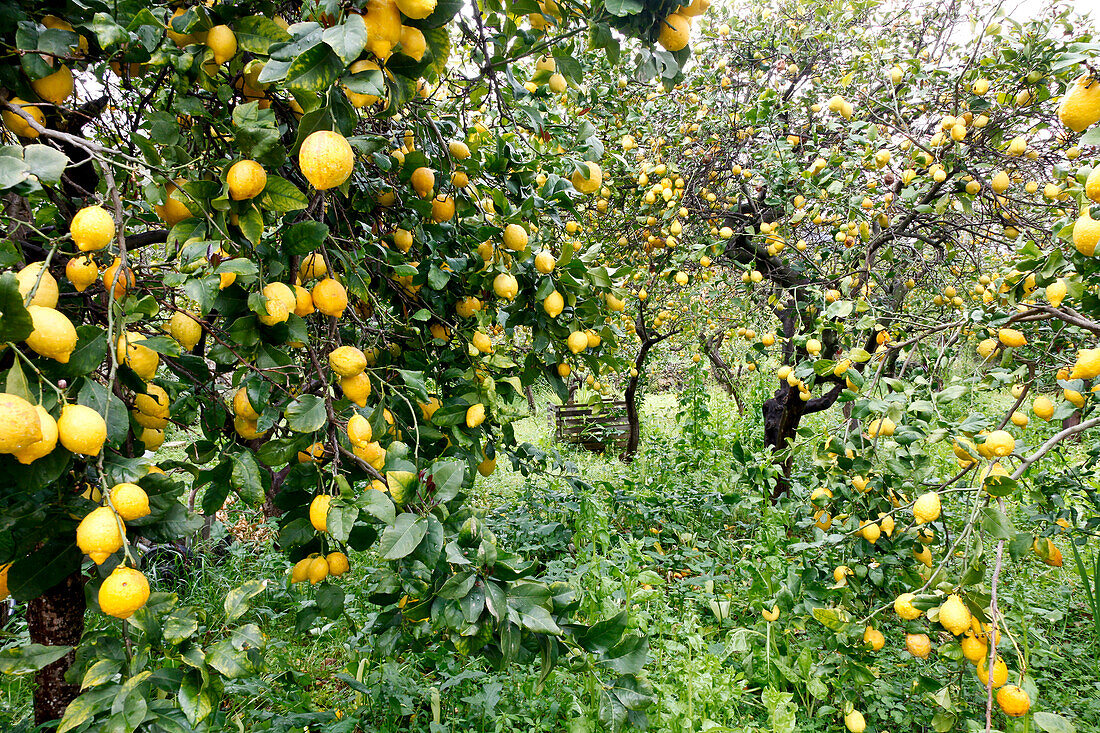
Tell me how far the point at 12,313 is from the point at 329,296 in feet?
1.62

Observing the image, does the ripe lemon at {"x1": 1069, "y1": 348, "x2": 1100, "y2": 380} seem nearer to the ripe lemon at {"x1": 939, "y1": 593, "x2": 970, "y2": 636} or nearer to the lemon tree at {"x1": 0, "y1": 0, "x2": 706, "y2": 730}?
the ripe lemon at {"x1": 939, "y1": 593, "x2": 970, "y2": 636}

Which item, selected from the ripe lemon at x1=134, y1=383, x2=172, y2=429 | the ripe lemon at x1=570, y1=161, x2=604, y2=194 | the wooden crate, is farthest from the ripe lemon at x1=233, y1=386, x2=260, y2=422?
the wooden crate

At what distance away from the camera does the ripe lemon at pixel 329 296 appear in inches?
40.6

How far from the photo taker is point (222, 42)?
839 millimetres

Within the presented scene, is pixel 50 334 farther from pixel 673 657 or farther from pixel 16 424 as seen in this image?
pixel 673 657

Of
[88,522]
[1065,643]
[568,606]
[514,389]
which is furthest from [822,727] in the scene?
[88,522]

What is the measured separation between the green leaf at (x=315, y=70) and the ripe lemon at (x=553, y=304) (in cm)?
66

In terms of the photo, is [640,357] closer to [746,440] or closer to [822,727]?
[746,440]

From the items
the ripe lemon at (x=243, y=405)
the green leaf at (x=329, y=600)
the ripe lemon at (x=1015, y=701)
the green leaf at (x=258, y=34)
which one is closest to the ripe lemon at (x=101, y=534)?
the ripe lemon at (x=243, y=405)

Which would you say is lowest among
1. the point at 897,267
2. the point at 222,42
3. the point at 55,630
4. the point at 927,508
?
the point at 55,630

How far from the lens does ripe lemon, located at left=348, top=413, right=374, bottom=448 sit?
96cm

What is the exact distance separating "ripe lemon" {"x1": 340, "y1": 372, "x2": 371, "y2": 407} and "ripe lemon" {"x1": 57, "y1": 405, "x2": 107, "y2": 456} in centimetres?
40

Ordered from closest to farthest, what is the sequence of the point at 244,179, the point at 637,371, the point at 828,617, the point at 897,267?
the point at 244,179, the point at 828,617, the point at 897,267, the point at 637,371

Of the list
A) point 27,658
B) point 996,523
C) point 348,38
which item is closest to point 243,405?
point 27,658
